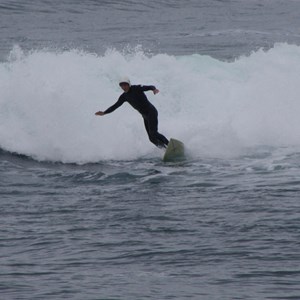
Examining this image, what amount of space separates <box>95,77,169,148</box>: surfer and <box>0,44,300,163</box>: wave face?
1.38 ft

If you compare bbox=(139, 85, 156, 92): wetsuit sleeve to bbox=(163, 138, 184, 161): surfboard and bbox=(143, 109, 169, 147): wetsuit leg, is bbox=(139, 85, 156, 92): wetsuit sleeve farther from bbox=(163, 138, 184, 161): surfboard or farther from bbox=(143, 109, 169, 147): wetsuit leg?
bbox=(163, 138, 184, 161): surfboard

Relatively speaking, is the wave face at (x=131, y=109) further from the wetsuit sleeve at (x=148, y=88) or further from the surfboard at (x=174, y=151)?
the wetsuit sleeve at (x=148, y=88)

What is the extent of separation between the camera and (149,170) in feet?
52.4

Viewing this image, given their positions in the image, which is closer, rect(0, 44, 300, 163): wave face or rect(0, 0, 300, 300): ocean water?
rect(0, 0, 300, 300): ocean water

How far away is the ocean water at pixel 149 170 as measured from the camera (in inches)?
401

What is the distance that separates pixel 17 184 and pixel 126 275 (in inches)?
205

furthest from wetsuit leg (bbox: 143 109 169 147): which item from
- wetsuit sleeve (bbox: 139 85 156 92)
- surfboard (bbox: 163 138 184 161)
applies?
wetsuit sleeve (bbox: 139 85 156 92)

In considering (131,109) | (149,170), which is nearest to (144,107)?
(149,170)

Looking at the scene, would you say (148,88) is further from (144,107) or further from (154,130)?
(154,130)

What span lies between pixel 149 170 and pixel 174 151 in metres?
1.10

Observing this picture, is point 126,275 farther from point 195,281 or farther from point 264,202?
point 264,202

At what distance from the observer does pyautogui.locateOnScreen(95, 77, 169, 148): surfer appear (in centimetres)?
1672

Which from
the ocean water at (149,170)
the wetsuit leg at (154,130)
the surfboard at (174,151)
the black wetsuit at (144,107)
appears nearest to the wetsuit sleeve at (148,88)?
the black wetsuit at (144,107)

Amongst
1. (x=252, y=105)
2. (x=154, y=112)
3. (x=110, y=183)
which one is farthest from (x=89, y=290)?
(x=252, y=105)
